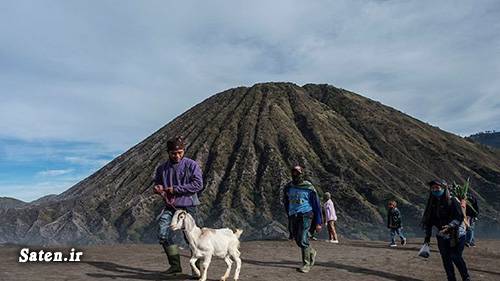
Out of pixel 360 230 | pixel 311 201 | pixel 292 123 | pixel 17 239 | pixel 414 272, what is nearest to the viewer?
pixel 311 201

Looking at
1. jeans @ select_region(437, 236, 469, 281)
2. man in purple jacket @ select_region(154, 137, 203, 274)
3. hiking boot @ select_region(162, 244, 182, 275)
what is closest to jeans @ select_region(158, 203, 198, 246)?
man in purple jacket @ select_region(154, 137, 203, 274)

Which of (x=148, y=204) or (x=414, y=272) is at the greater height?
(x=148, y=204)

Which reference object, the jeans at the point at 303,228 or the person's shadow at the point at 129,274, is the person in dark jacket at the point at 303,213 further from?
the person's shadow at the point at 129,274

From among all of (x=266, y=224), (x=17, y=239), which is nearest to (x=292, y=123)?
(x=266, y=224)

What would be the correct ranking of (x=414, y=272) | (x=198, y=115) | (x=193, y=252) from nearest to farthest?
(x=193, y=252), (x=414, y=272), (x=198, y=115)

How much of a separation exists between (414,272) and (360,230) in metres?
57.0

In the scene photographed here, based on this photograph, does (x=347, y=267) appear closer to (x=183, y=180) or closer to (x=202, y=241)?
(x=202, y=241)

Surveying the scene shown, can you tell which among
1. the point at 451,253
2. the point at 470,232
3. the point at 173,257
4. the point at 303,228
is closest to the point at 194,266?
the point at 173,257

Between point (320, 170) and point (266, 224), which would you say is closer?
point (266, 224)

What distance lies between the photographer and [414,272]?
1249 cm

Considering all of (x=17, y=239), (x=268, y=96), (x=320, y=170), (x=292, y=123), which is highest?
(x=268, y=96)

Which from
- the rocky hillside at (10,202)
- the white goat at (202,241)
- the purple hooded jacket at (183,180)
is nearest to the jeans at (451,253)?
the white goat at (202,241)

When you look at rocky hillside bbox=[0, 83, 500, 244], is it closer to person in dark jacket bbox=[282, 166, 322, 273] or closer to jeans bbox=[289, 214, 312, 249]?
person in dark jacket bbox=[282, 166, 322, 273]

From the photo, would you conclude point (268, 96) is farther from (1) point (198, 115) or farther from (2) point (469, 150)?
(2) point (469, 150)
